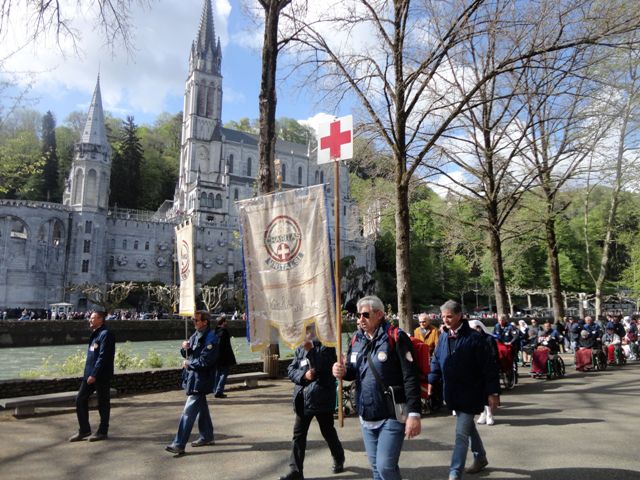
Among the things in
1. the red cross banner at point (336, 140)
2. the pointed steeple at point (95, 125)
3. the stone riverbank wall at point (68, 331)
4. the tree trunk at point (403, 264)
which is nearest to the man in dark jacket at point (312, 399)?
the red cross banner at point (336, 140)

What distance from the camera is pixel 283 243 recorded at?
647cm

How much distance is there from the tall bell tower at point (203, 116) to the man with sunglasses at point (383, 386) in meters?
80.8

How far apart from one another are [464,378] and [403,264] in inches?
256

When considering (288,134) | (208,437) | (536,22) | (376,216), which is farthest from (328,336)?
(288,134)

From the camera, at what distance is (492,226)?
15711 millimetres

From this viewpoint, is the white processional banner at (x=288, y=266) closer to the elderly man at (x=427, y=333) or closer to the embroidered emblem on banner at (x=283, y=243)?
the embroidered emblem on banner at (x=283, y=243)

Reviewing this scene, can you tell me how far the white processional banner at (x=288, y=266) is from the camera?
6.06 metres

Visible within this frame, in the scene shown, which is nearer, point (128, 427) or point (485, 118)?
point (128, 427)

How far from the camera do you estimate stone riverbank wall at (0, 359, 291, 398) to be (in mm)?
9562

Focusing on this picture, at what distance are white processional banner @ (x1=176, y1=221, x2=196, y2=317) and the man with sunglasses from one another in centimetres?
538

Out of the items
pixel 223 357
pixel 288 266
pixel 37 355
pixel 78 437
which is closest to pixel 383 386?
pixel 288 266

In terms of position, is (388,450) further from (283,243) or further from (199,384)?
(283,243)

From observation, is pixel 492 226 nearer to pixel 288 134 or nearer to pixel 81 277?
pixel 81 277

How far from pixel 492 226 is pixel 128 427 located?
40.2 feet
